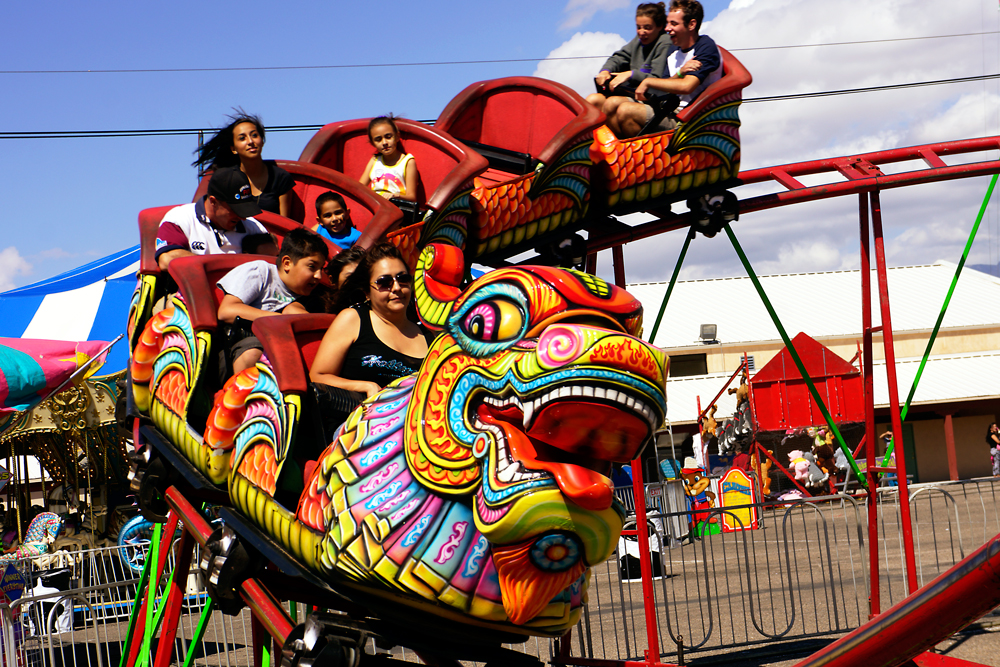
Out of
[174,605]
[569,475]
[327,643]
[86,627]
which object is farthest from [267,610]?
[86,627]

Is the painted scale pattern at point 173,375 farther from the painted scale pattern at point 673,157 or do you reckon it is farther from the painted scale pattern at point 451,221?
the painted scale pattern at point 673,157

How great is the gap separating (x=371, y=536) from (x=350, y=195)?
260 cm

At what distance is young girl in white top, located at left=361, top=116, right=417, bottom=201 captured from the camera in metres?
4.85

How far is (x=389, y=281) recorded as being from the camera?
2.95 meters

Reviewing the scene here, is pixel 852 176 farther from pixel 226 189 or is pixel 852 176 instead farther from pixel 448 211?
pixel 226 189

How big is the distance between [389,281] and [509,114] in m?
2.74

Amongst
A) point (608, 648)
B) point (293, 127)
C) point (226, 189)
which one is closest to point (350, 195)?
point (226, 189)

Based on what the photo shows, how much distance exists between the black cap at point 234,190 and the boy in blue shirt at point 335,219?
358 millimetres

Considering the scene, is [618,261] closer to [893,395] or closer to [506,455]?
[893,395]

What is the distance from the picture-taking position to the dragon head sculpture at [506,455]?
2025mm

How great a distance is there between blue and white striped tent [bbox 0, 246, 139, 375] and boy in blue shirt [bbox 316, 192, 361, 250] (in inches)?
303

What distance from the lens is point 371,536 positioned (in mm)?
2301

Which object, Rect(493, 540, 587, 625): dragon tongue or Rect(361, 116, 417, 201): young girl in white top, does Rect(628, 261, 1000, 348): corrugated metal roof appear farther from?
Rect(493, 540, 587, 625): dragon tongue

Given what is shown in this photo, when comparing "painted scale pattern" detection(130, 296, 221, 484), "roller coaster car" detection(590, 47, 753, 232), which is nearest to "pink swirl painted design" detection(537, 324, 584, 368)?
"painted scale pattern" detection(130, 296, 221, 484)
